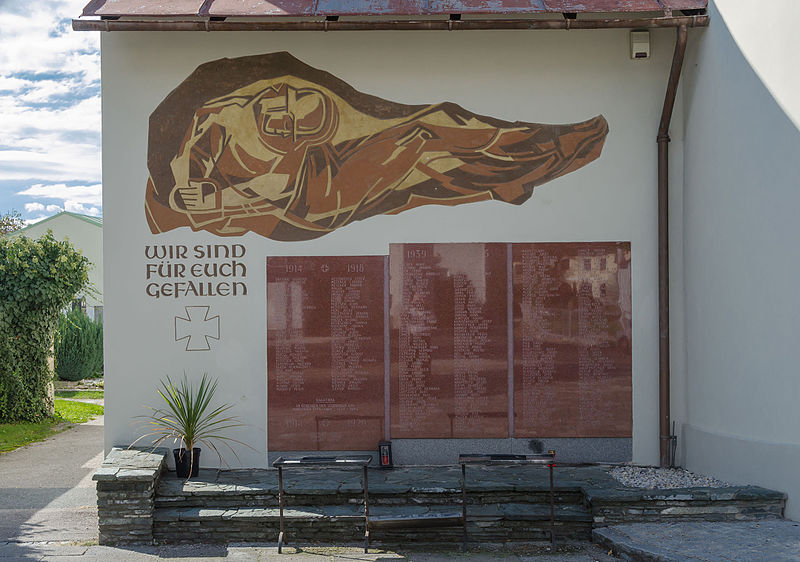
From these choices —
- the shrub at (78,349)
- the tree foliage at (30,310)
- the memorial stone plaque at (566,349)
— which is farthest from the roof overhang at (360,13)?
the shrub at (78,349)

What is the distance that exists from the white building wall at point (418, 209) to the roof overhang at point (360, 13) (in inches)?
17.7

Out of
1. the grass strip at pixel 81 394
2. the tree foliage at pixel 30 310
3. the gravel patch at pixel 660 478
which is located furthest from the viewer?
the grass strip at pixel 81 394

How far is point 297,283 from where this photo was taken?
6863mm

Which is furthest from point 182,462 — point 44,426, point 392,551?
point 44,426

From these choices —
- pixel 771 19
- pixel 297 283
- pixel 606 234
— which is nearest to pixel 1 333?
pixel 297 283

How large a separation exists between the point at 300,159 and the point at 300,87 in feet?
2.27

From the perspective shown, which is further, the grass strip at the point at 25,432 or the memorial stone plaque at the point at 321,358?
the grass strip at the point at 25,432

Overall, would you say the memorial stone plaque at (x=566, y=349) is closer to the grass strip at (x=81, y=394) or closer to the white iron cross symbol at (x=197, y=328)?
the white iron cross symbol at (x=197, y=328)

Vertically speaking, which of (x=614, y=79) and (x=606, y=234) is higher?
(x=614, y=79)

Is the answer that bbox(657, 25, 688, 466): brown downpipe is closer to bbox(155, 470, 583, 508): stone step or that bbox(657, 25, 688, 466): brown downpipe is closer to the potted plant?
bbox(155, 470, 583, 508): stone step

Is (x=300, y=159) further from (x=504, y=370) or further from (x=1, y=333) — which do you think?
(x=1, y=333)

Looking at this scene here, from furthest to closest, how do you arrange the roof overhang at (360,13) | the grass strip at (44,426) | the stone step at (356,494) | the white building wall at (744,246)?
the grass strip at (44,426) < the roof overhang at (360,13) < the stone step at (356,494) < the white building wall at (744,246)

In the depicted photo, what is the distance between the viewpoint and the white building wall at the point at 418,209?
6824 millimetres

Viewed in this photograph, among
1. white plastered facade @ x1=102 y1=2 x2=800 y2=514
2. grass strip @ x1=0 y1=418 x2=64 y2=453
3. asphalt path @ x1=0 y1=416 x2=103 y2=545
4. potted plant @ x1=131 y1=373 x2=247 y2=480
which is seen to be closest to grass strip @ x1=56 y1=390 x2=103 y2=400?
grass strip @ x1=0 y1=418 x2=64 y2=453
